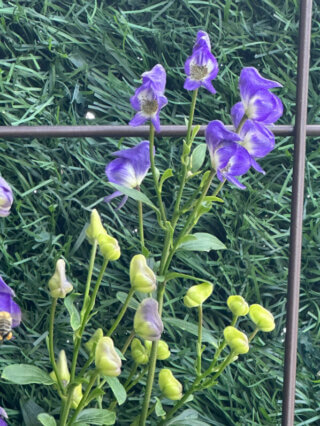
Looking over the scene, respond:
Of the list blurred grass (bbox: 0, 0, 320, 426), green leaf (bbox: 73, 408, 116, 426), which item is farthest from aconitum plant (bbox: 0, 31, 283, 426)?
blurred grass (bbox: 0, 0, 320, 426)

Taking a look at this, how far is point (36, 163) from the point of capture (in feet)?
2.43

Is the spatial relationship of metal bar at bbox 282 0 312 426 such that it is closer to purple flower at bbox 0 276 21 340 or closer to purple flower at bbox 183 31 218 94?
purple flower at bbox 183 31 218 94

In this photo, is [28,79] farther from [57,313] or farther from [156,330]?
[156,330]

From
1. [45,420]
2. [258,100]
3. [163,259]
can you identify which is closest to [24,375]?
[45,420]

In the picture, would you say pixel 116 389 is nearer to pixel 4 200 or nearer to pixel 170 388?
pixel 170 388

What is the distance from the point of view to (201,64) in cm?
53

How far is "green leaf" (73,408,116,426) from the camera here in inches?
20.4

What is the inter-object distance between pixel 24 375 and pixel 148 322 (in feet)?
0.37

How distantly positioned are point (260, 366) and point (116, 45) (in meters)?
0.41

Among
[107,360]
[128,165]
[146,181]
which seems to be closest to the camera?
[107,360]

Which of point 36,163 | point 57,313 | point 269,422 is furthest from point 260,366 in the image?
point 36,163

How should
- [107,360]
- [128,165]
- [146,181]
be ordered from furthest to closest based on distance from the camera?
[146,181] → [128,165] → [107,360]

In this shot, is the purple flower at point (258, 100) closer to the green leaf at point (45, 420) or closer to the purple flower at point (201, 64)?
the purple flower at point (201, 64)

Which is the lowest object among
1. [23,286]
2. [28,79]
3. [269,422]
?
[269,422]
